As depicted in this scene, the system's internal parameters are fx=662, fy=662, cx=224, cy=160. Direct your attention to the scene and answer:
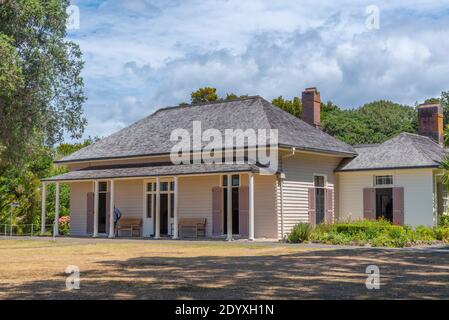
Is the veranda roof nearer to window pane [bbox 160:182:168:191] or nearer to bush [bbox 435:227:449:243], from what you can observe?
window pane [bbox 160:182:168:191]

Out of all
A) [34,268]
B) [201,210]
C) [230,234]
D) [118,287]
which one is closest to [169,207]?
[201,210]

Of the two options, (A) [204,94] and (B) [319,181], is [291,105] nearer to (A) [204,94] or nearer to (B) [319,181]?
(A) [204,94]

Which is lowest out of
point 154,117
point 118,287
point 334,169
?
point 118,287

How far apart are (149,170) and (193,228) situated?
3.10 metres

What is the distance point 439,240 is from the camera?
2419cm

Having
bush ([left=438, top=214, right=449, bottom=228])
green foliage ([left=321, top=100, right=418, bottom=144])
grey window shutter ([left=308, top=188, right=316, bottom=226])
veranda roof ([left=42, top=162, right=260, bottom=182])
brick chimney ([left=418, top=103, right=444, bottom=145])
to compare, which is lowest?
bush ([left=438, top=214, right=449, bottom=228])

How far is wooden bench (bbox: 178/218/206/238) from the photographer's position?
27.4 m

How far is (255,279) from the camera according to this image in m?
11.8

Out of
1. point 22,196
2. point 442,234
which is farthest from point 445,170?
point 22,196

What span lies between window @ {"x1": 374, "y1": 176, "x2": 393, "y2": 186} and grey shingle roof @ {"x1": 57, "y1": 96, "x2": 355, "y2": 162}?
180 centimetres

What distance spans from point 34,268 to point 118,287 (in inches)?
164

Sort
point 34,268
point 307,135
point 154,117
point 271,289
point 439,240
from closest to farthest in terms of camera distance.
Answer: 1. point 271,289
2. point 34,268
3. point 439,240
4. point 307,135
5. point 154,117

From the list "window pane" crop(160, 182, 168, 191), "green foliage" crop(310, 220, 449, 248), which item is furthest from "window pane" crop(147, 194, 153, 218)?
"green foliage" crop(310, 220, 449, 248)

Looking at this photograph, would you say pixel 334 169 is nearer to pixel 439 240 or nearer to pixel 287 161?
pixel 287 161
